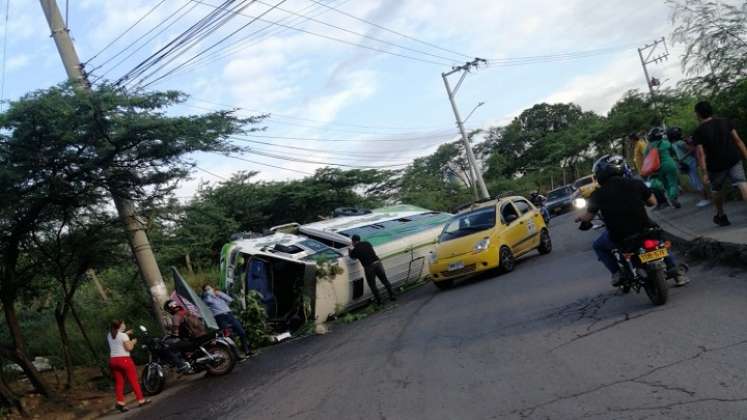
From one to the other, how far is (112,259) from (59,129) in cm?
473

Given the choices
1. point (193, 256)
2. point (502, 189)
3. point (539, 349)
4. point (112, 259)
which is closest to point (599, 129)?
point (502, 189)

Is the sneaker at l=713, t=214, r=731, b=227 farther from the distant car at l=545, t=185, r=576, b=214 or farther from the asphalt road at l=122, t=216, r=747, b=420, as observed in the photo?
the distant car at l=545, t=185, r=576, b=214

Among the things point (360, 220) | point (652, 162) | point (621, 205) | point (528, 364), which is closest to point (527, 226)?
point (652, 162)

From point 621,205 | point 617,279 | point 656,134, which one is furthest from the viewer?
point 656,134

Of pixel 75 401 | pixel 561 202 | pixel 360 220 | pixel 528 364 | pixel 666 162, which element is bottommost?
pixel 528 364

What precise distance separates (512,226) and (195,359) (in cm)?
754

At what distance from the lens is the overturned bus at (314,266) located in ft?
49.2

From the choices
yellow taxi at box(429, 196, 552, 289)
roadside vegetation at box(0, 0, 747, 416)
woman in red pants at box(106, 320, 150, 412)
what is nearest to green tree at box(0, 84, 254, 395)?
roadside vegetation at box(0, 0, 747, 416)

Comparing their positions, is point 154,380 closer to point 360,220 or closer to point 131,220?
point 131,220

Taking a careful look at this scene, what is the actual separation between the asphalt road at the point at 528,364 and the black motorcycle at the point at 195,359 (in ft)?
0.85

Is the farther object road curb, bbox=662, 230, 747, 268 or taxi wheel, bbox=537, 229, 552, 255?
taxi wheel, bbox=537, 229, 552, 255

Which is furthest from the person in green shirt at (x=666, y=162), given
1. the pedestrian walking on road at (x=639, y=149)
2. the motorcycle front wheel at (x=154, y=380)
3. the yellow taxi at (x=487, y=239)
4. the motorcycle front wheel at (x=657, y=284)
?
the motorcycle front wheel at (x=154, y=380)

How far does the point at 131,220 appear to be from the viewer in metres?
13.9

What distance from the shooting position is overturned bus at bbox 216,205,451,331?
49.2 feet
